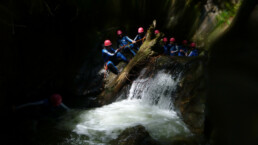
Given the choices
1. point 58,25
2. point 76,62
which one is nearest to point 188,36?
point 76,62

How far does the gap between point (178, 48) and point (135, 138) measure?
7.92 meters

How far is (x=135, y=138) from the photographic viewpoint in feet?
11.8

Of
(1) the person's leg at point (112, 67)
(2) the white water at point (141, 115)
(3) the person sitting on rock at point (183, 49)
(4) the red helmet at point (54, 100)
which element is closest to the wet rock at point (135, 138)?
(2) the white water at point (141, 115)

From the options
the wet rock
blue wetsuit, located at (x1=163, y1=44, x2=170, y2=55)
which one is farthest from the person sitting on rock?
the wet rock

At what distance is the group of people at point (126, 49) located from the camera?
768 cm

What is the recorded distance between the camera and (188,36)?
11.5m

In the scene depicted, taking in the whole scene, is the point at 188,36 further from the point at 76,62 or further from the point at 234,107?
the point at 234,107

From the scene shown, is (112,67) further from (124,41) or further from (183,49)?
(183,49)

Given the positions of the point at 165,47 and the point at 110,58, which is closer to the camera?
the point at 110,58

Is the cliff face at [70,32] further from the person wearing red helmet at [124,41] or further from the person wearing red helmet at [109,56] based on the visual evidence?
the person wearing red helmet at [109,56]

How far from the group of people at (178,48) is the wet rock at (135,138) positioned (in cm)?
710

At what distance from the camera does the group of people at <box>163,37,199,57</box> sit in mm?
10445

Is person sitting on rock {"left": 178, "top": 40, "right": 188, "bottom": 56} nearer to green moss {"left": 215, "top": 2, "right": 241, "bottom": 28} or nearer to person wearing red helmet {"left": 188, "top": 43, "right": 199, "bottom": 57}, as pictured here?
person wearing red helmet {"left": 188, "top": 43, "right": 199, "bottom": 57}

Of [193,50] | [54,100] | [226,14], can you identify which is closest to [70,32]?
[54,100]
